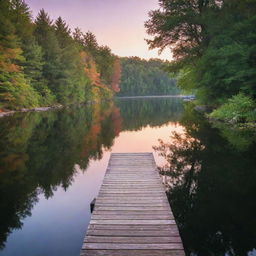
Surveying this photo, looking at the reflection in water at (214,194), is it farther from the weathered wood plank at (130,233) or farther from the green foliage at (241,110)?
the green foliage at (241,110)

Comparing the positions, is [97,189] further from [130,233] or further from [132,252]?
[132,252]

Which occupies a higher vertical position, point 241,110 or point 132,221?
point 241,110

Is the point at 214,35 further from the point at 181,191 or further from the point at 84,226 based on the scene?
the point at 84,226

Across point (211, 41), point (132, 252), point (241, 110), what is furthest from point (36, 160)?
point (211, 41)

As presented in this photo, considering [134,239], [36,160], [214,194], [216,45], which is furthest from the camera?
[216,45]

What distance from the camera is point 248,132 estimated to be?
15.5 m

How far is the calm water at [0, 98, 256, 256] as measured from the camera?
205 inches

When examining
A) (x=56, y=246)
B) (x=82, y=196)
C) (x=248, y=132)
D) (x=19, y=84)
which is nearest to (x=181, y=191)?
(x=82, y=196)

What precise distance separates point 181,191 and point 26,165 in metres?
6.64

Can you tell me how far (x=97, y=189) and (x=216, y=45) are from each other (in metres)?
17.8

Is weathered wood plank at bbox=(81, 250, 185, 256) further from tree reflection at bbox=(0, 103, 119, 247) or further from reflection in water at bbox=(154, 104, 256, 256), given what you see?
tree reflection at bbox=(0, 103, 119, 247)

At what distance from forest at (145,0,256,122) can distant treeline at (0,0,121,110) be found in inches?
682

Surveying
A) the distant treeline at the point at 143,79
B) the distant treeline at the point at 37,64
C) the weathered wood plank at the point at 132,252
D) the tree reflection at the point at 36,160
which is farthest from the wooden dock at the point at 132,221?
the distant treeline at the point at 143,79

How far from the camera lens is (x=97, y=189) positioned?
27.3ft
